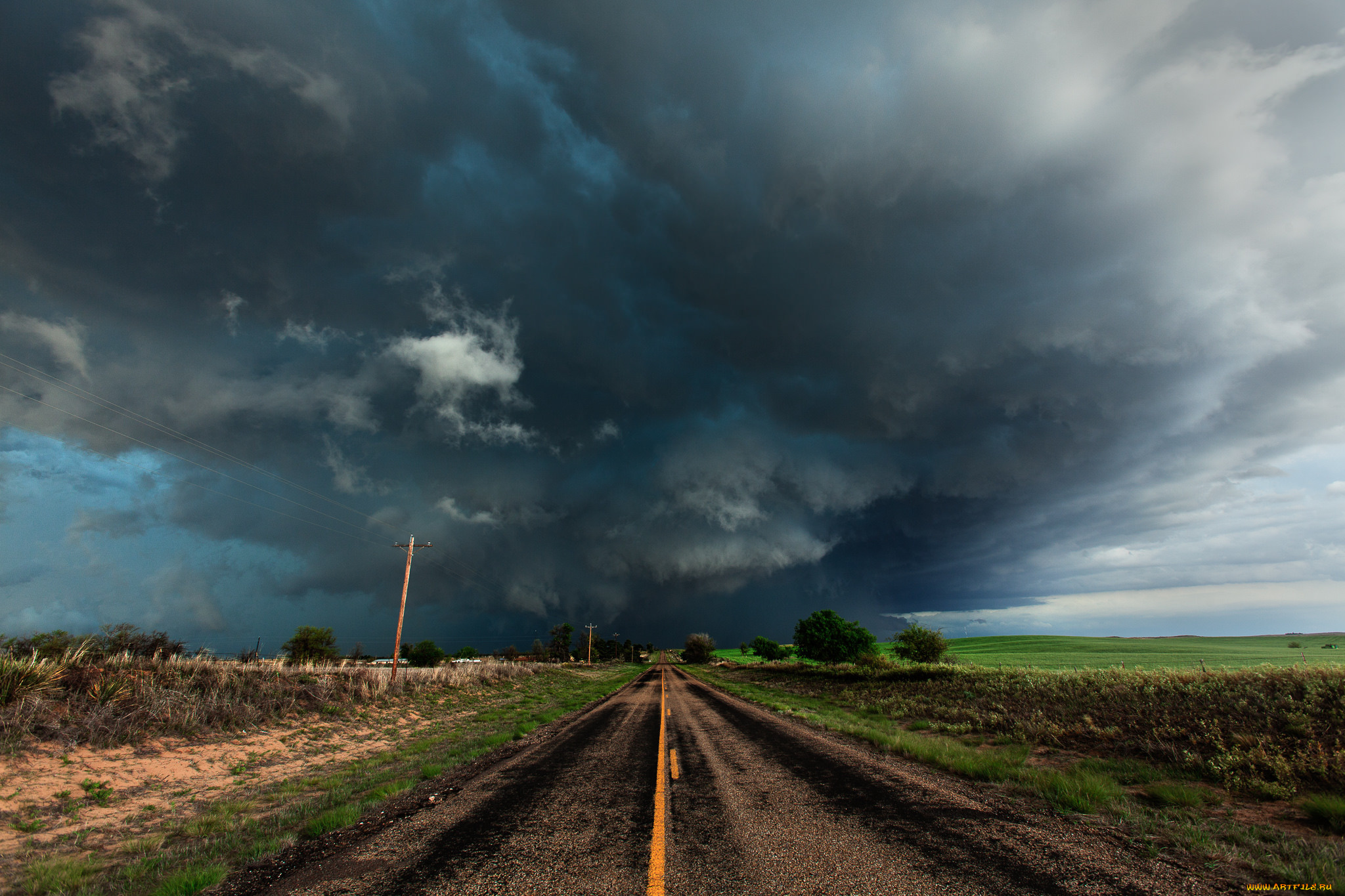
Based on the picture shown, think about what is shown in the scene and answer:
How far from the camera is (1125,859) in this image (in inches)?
250

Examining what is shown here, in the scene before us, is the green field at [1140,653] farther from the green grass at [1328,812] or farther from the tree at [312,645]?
the tree at [312,645]

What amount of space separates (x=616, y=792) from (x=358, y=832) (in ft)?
14.3

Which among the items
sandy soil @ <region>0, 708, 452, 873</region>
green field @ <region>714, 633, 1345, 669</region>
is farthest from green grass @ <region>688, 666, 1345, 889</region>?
green field @ <region>714, 633, 1345, 669</region>

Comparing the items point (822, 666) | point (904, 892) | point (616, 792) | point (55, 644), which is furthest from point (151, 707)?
point (822, 666)

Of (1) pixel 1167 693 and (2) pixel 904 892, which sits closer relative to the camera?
(2) pixel 904 892

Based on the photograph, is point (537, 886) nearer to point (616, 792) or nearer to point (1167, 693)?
point (616, 792)

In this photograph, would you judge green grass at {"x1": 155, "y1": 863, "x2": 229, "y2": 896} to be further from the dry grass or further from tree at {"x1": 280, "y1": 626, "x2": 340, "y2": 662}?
tree at {"x1": 280, "y1": 626, "x2": 340, "y2": 662}

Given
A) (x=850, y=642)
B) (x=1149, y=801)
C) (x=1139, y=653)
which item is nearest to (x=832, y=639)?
(x=850, y=642)

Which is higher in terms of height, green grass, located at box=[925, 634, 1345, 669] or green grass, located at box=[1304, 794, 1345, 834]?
green grass, located at box=[1304, 794, 1345, 834]

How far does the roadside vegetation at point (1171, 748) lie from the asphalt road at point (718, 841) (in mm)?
1549

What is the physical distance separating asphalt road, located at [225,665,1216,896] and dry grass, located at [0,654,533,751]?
1059 cm

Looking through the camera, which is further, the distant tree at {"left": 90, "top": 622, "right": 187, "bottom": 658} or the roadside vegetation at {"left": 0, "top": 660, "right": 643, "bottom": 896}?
the distant tree at {"left": 90, "top": 622, "right": 187, "bottom": 658}

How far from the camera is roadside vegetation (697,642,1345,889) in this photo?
7727mm

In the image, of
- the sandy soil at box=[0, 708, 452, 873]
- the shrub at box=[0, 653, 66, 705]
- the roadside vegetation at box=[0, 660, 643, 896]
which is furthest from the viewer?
the shrub at box=[0, 653, 66, 705]
